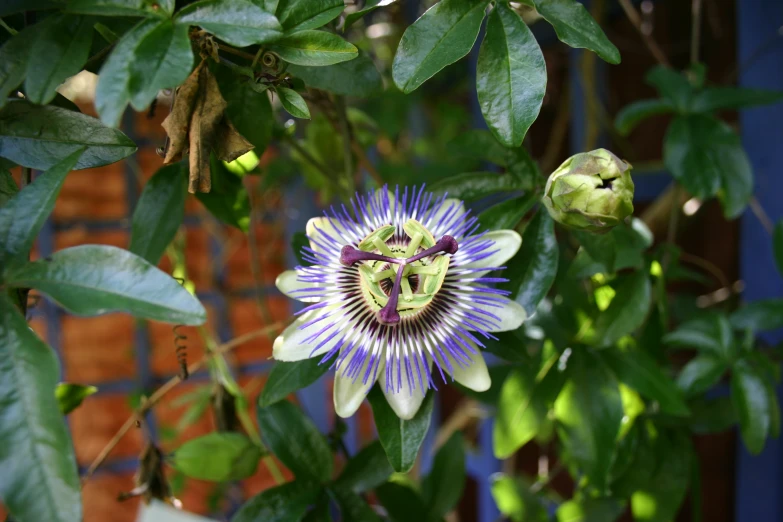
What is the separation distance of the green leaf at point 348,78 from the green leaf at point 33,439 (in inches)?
14.2

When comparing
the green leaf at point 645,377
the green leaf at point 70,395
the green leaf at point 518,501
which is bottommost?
the green leaf at point 518,501

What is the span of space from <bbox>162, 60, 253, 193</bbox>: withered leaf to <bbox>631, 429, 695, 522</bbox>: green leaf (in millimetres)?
765

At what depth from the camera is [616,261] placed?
0.76m

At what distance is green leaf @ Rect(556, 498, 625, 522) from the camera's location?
973 millimetres

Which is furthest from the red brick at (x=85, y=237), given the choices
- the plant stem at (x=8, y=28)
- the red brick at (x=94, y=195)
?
the plant stem at (x=8, y=28)

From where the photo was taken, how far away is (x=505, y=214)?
731 millimetres

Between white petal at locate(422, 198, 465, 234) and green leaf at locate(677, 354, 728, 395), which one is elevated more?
white petal at locate(422, 198, 465, 234)

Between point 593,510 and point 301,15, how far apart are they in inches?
32.4

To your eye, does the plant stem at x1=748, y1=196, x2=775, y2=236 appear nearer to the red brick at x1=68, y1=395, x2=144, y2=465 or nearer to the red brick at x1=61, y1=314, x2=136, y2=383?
the red brick at x1=61, y1=314, x2=136, y2=383

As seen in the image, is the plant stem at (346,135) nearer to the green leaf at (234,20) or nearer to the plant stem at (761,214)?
the green leaf at (234,20)

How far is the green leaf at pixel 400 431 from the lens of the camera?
62cm

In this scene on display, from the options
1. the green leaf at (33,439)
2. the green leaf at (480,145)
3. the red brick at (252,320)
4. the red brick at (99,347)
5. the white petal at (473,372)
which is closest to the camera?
the green leaf at (33,439)

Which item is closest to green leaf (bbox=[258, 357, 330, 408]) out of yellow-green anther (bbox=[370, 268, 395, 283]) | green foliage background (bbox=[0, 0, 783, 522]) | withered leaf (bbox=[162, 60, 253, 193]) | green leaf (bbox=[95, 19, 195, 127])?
green foliage background (bbox=[0, 0, 783, 522])

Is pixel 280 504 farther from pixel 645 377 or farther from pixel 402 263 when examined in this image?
pixel 645 377
